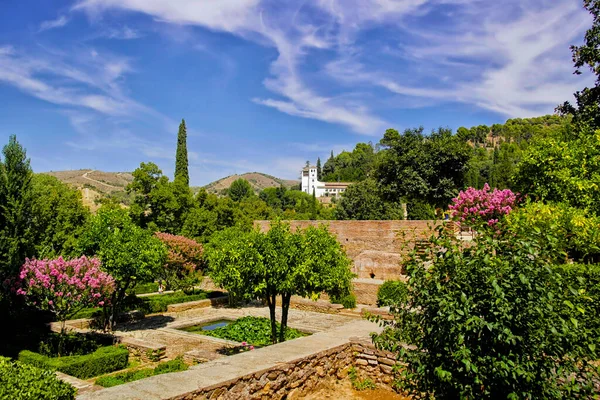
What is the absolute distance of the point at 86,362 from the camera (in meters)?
9.48

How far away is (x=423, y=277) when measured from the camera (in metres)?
3.59

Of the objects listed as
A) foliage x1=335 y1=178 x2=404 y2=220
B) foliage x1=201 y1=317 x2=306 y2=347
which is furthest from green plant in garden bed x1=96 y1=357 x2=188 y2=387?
foliage x1=335 y1=178 x2=404 y2=220

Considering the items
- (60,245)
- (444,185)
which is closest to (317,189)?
(444,185)

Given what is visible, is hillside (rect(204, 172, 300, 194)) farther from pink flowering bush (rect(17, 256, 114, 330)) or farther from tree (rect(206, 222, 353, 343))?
tree (rect(206, 222, 353, 343))

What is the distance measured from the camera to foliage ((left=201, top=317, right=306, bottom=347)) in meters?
11.4

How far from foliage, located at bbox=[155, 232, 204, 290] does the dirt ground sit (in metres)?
15.2

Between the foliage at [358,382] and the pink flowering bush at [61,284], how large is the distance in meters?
7.59

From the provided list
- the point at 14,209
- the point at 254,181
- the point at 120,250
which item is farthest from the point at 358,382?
the point at 254,181

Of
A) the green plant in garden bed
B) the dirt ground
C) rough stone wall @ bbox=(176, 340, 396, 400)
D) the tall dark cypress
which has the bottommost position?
the green plant in garden bed

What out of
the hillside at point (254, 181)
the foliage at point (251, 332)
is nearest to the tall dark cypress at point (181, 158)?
the foliage at point (251, 332)

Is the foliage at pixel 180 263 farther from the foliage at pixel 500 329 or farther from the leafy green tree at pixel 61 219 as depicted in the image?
the foliage at pixel 500 329

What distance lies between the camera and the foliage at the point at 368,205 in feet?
113

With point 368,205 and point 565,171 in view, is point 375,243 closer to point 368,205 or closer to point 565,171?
point 565,171

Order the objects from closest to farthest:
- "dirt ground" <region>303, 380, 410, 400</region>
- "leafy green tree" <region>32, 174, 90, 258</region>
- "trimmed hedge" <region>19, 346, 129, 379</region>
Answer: "dirt ground" <region>303, 380, 410, 400</region> → "trimmed hedge" <region>19, 346, 129, 379</region> → "leafy green tree" <region>32, 174, 90, 258</region>
